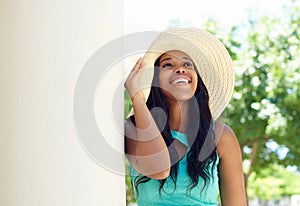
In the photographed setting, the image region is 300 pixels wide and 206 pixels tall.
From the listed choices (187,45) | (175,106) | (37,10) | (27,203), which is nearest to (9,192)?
(27,203)

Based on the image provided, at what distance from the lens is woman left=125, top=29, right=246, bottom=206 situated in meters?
1.74

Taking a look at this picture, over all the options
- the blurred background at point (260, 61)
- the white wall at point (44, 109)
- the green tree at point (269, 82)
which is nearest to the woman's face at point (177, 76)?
the white wall at point (44, 109)

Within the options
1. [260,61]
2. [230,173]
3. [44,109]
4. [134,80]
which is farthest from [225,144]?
[260,61]

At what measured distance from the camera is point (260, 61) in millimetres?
5773

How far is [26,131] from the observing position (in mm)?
1231

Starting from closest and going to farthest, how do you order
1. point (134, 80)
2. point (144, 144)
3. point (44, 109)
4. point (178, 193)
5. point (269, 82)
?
1. point (44, 109)
2. point (134, 80)
3. point (144, 144)
4. point (178, 193)
5. point (269, 82)

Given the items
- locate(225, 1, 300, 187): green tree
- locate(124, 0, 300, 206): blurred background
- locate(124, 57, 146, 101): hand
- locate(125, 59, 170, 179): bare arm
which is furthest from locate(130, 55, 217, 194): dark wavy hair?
locate(225, 1, 300, 187): green tree

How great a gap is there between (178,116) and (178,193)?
0.27 meters

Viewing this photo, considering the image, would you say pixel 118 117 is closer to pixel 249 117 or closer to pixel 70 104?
pixel 70 104

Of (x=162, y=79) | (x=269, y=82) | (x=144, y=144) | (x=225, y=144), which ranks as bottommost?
(x=269, y=82)

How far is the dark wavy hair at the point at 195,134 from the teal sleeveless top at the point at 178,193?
0.5 inches

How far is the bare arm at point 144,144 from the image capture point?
1.54 metres

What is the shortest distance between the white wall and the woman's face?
0.54m

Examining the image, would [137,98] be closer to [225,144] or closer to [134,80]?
[134,80]
